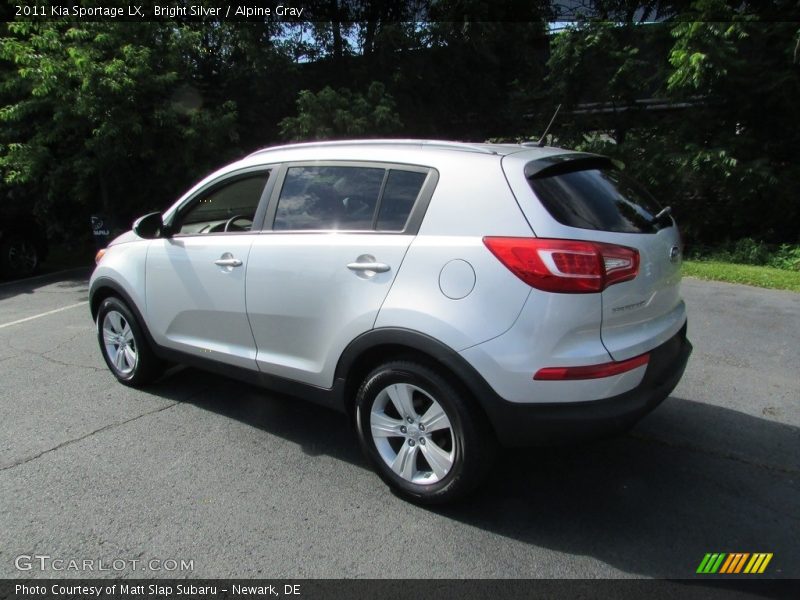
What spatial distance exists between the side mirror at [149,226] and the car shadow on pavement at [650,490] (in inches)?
53.6

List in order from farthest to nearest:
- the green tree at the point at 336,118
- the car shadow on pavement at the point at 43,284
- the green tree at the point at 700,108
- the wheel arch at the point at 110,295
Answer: the green tree at the point at 336,118, the green tree at the point at 700,108, the car shadow on pavement at the point at 43,284, the wheel arch at the point at 110,295

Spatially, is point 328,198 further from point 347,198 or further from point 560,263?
point 560,263

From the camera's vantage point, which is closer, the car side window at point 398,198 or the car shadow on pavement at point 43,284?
the car side window at point 398,198

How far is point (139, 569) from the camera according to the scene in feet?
8.36

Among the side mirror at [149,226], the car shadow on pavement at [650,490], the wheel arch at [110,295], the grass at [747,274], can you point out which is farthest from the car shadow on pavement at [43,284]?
the grass at [747,274]

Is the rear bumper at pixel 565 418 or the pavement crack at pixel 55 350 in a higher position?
the rear bumper at pixel 565 418

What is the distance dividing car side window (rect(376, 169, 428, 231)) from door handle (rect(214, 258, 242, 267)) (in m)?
1.01

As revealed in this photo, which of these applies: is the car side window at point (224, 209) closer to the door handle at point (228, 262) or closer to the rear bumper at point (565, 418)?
the door handle at point (228, 262)

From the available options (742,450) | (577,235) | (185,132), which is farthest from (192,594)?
(185,132)

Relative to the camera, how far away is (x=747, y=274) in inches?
312

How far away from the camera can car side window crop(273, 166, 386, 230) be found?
315 cm

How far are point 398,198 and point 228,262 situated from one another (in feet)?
4.01

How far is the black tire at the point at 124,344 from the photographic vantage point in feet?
14.4

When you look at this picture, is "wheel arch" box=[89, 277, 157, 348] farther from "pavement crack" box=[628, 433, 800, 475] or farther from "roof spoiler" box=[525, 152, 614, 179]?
"pavement crack" box=[628, 433, 800, 475]
